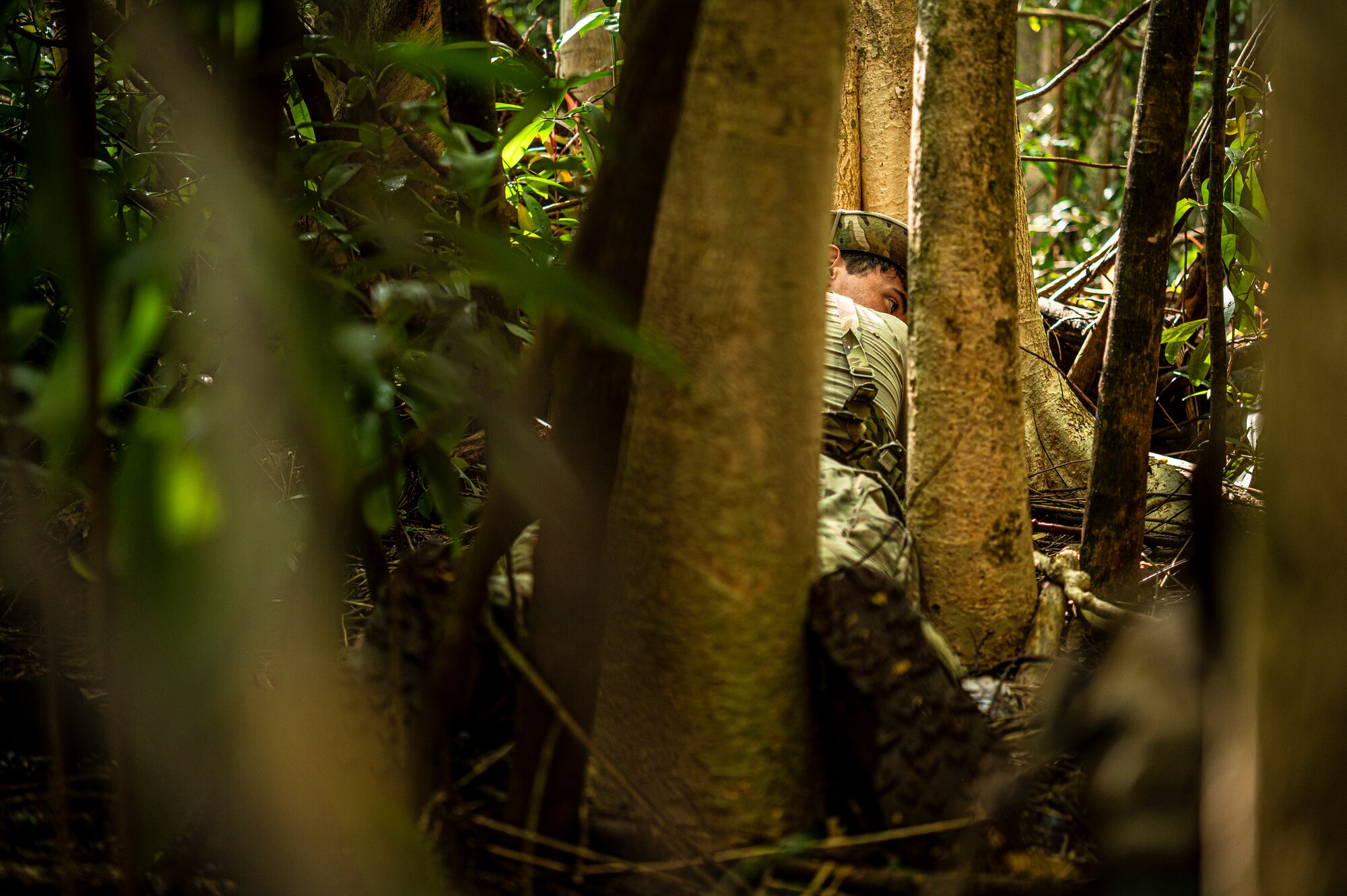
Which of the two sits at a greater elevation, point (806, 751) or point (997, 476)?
point (997, 476)

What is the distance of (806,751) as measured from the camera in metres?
0.94

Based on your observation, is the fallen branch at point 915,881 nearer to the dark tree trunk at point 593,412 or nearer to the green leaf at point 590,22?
the dark tree trunk at point 593,412

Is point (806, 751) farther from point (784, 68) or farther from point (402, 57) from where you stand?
point (402, 57)

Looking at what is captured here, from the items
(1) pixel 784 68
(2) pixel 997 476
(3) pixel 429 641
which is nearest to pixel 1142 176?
(2) pixel 997 476

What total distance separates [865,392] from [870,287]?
789mm

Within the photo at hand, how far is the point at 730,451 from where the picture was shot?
33.9 inches

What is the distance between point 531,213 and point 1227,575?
1323 mm

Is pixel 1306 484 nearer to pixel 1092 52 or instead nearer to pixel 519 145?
pixel 519 145

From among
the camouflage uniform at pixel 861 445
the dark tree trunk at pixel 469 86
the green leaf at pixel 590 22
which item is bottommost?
the camouflage uniform at pixel 861 445

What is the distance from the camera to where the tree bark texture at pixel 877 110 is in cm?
270

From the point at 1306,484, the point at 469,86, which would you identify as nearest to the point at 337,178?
the point at 469,86

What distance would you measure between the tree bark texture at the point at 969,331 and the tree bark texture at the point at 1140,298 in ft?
0.74

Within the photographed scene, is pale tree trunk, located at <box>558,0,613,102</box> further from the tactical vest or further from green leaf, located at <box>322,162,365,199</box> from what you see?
green leaf, located at <box>322,162,365,199</box>

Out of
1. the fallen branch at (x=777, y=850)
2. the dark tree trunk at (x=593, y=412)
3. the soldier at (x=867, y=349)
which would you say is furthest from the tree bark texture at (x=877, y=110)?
the fallen branch at (x=777, y=850)
